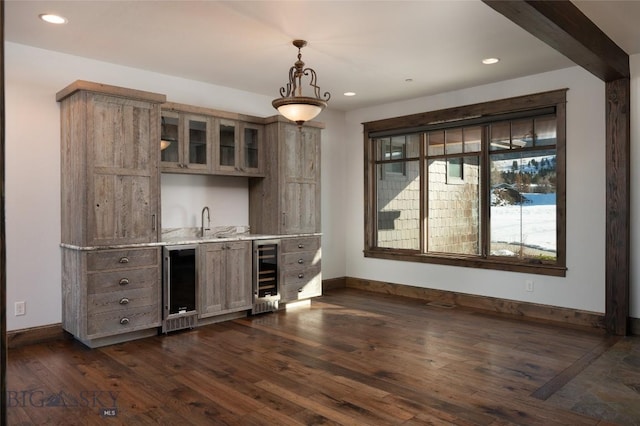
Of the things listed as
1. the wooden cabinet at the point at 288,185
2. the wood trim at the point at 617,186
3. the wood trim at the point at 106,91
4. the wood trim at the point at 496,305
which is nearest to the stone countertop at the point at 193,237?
the wooden cabinet at the point at 288,185

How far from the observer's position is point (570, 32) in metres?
3.22

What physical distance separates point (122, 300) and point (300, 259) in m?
2.19

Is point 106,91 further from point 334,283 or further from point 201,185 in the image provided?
point 334,283

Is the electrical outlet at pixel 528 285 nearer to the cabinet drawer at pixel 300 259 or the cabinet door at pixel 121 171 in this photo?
the cabinet drawer at pixel 300 259

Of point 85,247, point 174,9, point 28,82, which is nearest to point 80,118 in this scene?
point 28,82

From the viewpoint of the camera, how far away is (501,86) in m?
5.49

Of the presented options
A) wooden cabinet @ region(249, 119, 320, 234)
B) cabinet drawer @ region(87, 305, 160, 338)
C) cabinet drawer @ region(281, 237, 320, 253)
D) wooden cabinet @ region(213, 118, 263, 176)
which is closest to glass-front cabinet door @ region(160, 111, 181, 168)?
wooden cabinet @ region(213, 118, 263, 176)

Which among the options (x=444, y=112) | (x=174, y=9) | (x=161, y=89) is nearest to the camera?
(x=174, y=9)

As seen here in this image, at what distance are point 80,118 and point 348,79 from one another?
2.87 meters

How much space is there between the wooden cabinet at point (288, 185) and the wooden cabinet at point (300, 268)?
16 centimetres

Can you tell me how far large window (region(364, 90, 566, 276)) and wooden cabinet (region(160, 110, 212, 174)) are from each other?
2753 millimetres

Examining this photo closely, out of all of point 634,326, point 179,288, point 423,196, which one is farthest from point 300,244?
point 634,326

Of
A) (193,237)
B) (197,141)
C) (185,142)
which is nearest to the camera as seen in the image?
(185,142)

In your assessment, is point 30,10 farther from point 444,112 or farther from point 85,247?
point 444,112
